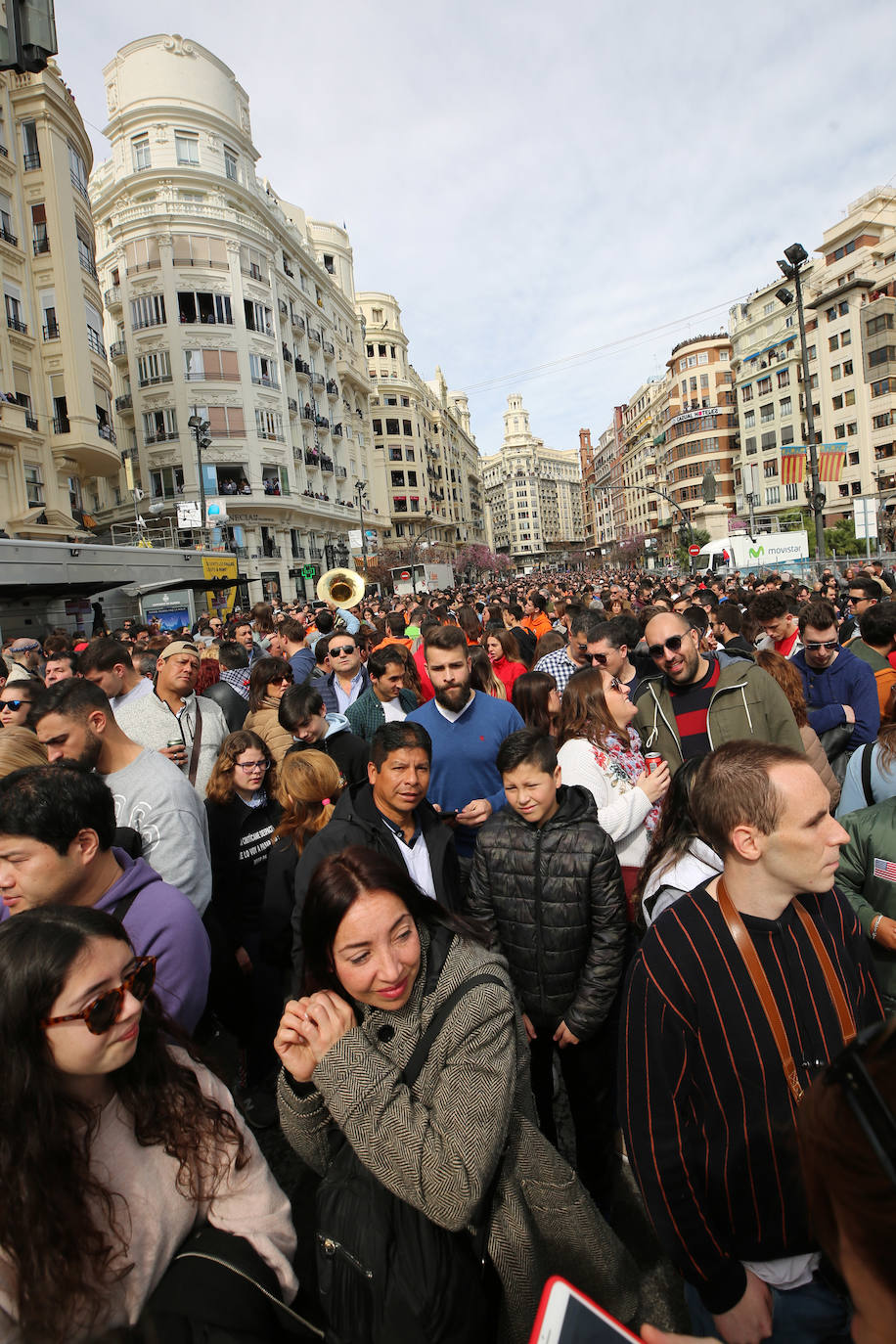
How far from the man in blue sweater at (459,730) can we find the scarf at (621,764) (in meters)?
0.89

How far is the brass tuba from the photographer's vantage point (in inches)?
462

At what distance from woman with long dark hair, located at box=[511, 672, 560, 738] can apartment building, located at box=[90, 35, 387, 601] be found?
32020 millimetres

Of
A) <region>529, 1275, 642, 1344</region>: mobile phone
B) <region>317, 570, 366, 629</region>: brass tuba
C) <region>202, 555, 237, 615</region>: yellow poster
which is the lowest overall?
<region>529, 1275, 642, 1344</region>: mobile phone

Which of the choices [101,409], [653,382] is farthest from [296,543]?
[653,382]

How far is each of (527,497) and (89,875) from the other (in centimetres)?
16991

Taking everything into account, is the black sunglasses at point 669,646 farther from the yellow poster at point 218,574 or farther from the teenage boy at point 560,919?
the yellow poster at point 218,574

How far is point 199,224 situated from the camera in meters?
37.6

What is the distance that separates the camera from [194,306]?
38062mm

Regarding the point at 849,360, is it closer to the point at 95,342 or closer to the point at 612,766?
the point at 95,342

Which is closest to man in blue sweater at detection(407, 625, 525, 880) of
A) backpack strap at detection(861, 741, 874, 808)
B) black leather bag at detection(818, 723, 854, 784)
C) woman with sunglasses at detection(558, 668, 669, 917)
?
woman with sunglasses at detection(558, 668, 669, 917)

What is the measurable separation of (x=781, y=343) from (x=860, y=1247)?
239 ft

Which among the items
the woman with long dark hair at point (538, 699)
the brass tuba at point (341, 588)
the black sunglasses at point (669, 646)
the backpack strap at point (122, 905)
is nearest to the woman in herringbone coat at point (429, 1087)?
the backpack strap at point (122, 905)

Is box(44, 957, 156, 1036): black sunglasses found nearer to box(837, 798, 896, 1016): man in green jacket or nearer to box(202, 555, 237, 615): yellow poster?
box(837, 798, 896, 1016): man in green jacket

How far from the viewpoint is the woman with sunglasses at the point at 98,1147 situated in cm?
145
